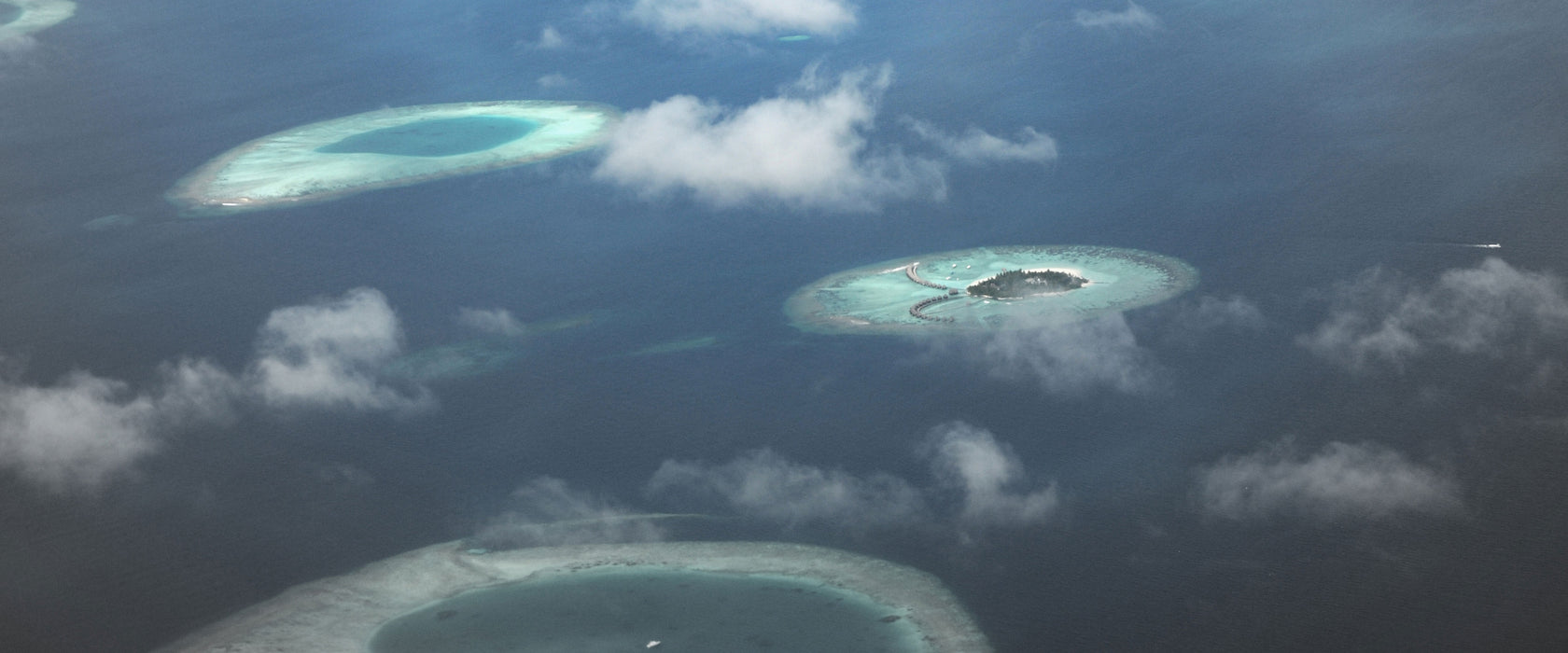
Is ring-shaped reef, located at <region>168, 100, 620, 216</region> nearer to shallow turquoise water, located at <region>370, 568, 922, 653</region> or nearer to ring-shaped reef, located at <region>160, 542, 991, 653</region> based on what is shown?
ring-shaped reef, located at <region>160, 542, 991, 653</region>

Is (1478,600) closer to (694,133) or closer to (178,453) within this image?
(178,453)

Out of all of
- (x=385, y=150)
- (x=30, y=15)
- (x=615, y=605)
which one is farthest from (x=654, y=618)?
(x=30, y=15)

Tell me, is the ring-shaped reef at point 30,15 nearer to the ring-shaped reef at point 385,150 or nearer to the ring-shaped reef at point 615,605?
the ring-shaped reef at point 385,150

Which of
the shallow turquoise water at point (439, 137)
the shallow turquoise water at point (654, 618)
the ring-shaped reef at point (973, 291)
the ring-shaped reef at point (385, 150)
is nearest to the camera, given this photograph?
the shallow turquoise water at point (654, 618)

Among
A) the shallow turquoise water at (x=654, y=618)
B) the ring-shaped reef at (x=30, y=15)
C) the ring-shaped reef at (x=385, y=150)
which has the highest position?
the ring-shaped reef at (x=30, y=15)

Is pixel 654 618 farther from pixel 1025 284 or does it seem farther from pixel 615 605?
pixel 1025 284

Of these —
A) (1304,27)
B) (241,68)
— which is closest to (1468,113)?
(1304,27)

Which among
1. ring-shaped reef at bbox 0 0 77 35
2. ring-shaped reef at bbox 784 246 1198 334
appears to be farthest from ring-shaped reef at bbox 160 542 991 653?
ring-shaped reef at bbox 0 0 77 35

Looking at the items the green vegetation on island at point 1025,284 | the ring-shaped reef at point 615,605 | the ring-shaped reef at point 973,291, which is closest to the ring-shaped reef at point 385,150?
the ring-shaped reef at point 973,291
